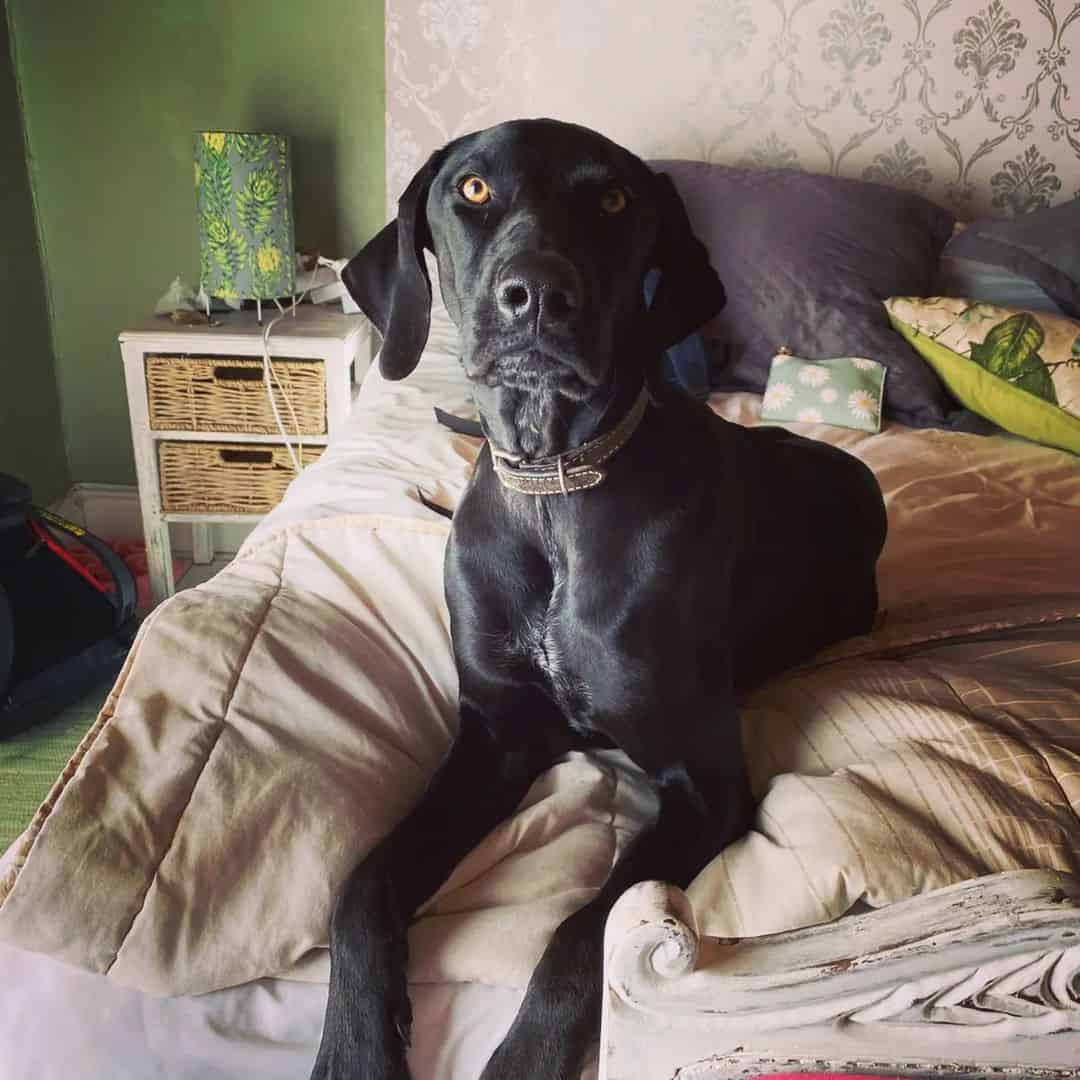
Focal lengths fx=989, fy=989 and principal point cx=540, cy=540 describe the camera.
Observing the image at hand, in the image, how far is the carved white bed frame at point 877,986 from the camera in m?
0.50

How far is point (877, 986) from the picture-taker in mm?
511

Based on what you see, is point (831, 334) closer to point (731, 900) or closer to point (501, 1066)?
point (731, 900)

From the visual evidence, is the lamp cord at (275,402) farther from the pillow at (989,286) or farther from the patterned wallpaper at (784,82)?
the pillow at (989,286)

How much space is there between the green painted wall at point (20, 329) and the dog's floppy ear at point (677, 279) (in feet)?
6.70

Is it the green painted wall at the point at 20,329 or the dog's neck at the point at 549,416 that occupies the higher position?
the dog's neck at the point at 549,416

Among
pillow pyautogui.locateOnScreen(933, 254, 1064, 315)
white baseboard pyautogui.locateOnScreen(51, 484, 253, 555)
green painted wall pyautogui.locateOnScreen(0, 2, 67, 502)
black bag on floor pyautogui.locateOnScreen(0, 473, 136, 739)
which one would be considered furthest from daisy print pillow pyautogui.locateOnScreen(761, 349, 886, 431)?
green painted wall pyautogui.locateOnScreen(0, 2, 67, 502)

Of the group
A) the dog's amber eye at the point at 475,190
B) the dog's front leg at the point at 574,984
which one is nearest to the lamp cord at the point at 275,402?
the dog's amber eye at the point at 475,190

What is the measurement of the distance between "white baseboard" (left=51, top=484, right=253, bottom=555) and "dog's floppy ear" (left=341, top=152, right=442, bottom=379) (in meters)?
1.84

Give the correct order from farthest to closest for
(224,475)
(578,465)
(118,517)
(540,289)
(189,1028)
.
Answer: (118,517) < (224,475) < (578,465) < (540,289) < (189,1028)

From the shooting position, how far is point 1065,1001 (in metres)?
0.51

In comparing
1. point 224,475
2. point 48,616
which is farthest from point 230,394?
point 48,616

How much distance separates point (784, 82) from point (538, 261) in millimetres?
1894

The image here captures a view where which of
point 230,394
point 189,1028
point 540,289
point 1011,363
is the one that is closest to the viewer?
point 189,1028

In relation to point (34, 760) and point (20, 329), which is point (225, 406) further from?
point (34, 760)
